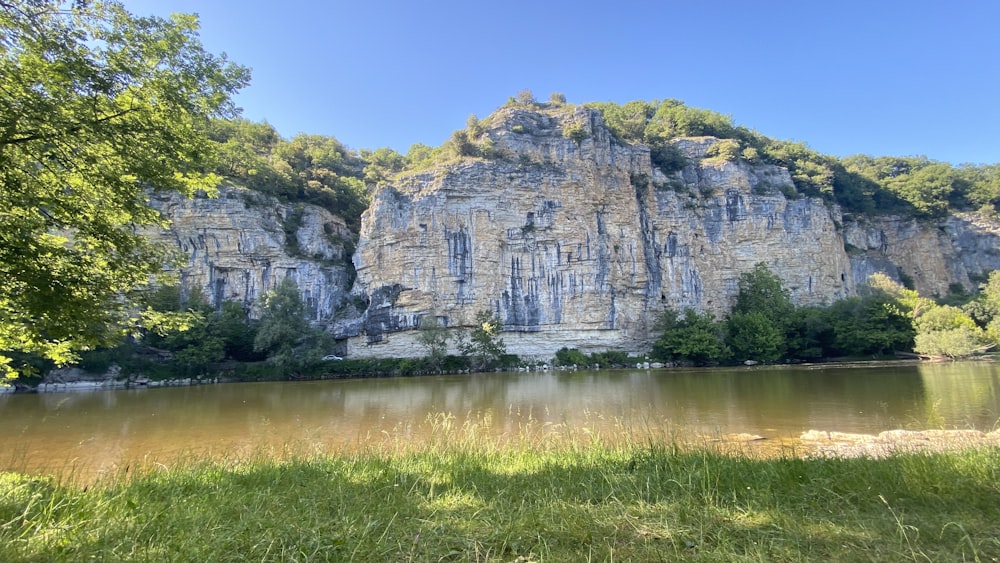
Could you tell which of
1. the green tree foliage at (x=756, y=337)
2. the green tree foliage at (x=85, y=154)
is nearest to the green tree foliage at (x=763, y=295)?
the green tree foliage at (x=756, y=337)

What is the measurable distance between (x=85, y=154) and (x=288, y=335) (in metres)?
40.5

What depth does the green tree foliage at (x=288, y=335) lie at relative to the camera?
41656mm

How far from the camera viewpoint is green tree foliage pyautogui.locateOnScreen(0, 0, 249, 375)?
444cm

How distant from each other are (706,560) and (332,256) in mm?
58578

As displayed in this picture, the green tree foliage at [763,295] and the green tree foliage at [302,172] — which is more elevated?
the green tree foliage at [302,172]

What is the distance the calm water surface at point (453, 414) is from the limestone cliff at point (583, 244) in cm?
2783

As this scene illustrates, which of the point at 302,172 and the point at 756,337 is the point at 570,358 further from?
the point at 302,172

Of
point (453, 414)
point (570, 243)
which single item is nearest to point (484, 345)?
point (570, 243)

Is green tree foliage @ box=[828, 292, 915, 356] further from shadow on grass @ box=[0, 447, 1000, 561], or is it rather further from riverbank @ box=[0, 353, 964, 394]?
shadow on grass @ box=[0, 447, 1000, 561]

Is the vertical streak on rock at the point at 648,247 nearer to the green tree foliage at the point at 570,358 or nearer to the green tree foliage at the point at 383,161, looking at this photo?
the green tree foliage at the point at 570,358

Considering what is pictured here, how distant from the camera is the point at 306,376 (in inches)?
1682

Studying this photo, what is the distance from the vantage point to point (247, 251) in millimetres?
50344

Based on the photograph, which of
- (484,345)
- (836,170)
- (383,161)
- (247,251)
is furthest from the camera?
(383,161)

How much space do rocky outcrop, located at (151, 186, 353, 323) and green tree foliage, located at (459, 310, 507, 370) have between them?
16.8 meters
